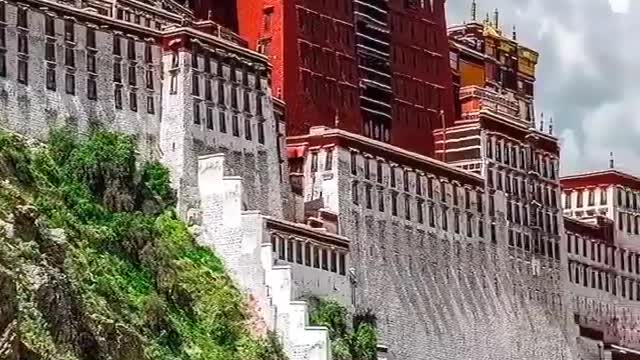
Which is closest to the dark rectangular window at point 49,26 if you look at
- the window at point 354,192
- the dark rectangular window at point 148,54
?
the dark rectangular window at point 148,54

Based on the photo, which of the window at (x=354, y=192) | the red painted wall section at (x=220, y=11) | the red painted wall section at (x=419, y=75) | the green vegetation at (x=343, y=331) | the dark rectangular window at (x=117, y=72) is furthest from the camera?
the red painted wall section at (x=419, y=75)

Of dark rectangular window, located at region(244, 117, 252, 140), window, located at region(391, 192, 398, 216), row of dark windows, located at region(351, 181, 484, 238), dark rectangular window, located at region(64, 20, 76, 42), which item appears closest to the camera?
dark rectangular window, located at region(64, 20, 76, 42)

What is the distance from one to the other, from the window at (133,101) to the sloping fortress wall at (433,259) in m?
11.2

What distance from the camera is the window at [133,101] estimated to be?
72375 mm

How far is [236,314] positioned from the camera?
6962 centimetres

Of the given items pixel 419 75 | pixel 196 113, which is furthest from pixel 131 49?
pixel 419 75

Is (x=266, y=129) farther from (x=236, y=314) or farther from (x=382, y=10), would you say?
(x=382, y=10)

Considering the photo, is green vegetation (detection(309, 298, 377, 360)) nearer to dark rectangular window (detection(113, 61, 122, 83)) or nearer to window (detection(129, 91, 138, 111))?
window (detection(129, 91, 138, 111))

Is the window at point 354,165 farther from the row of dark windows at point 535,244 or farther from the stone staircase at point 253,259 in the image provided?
the row of dark windows at point 535,244

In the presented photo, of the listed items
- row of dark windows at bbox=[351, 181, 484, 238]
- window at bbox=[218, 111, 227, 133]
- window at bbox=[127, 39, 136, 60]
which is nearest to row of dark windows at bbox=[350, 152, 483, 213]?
row of dark windows at bbox=[351, 181, 484, 238]

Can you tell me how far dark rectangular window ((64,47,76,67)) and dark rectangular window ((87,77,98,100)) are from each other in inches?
36.5

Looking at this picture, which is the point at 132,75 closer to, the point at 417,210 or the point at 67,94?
the point at 67,94

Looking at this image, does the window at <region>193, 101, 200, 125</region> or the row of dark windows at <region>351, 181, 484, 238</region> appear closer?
the window at <region>193, 101, 200, 125</region>

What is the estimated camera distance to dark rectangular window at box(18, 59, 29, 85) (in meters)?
67.5
